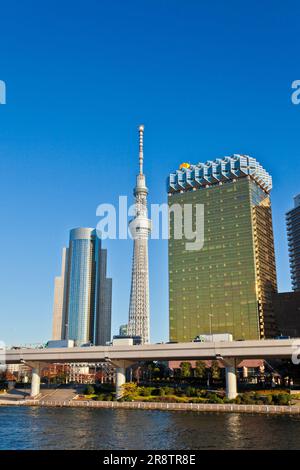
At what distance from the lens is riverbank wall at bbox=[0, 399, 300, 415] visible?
253 feet

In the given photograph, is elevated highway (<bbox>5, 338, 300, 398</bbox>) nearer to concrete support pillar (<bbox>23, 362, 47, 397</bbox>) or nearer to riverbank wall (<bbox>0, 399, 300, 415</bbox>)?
concrete support pillar (<bbox>23, 362, 47, 397</bbox>)

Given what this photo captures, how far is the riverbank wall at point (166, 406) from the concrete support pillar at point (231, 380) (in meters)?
7.07

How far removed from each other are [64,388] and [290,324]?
115 metres

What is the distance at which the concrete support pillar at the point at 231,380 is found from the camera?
89.2 metres

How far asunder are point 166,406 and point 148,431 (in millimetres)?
28615

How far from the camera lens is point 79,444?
166ft

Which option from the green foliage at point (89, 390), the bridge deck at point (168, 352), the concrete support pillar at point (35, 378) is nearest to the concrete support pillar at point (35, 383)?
the concrete support pillar at point (35, 378)

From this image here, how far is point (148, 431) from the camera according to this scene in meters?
58.1

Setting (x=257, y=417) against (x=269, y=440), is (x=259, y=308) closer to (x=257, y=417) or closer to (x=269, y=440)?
(x=257, y=417)

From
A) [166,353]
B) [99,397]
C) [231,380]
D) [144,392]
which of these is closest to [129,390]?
[144,392]

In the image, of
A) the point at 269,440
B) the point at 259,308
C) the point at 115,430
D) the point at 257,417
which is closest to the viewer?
the point at 269,440

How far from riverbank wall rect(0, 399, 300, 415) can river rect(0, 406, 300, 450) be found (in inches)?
195

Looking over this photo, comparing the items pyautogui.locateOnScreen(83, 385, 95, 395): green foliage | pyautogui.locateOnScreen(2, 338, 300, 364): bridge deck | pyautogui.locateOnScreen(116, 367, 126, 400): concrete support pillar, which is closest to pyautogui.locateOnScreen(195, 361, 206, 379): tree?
pyautogui.locateOnScreen(2, 338, 300, 364): bridge deck

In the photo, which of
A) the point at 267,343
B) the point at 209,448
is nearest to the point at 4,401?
the point at 267,343
